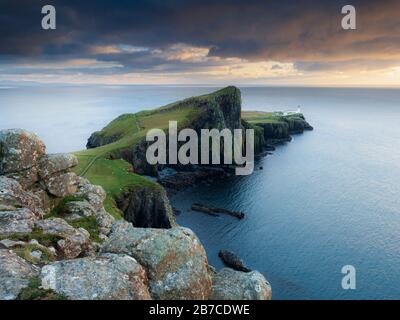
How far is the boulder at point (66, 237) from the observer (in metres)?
24.9

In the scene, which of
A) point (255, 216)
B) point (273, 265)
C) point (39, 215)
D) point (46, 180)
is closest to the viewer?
point (39, 215)

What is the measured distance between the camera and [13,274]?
1720cm

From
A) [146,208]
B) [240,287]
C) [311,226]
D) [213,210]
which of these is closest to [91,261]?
[240,287]

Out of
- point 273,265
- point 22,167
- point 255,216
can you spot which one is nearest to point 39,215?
point 22,167

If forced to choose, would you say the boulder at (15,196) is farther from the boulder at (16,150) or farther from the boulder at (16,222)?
the boulder at (16,150)

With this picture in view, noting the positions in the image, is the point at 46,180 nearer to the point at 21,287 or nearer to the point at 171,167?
the point at 21,287

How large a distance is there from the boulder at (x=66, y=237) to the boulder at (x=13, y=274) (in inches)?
217

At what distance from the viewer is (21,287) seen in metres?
16.3

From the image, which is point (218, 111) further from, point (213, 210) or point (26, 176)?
point (26, 176)

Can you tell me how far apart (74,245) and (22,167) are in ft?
37.4

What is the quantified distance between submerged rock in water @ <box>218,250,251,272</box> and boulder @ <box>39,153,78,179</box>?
48668 mm

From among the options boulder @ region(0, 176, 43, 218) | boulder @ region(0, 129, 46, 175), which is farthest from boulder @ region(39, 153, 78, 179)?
boulder @ region(0, 176, 43, 218)

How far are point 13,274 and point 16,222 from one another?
9141mm

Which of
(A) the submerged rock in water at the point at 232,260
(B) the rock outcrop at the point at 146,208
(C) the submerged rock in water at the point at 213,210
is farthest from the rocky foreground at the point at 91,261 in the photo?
(C) the submerged rock in water at the point at 213,210
